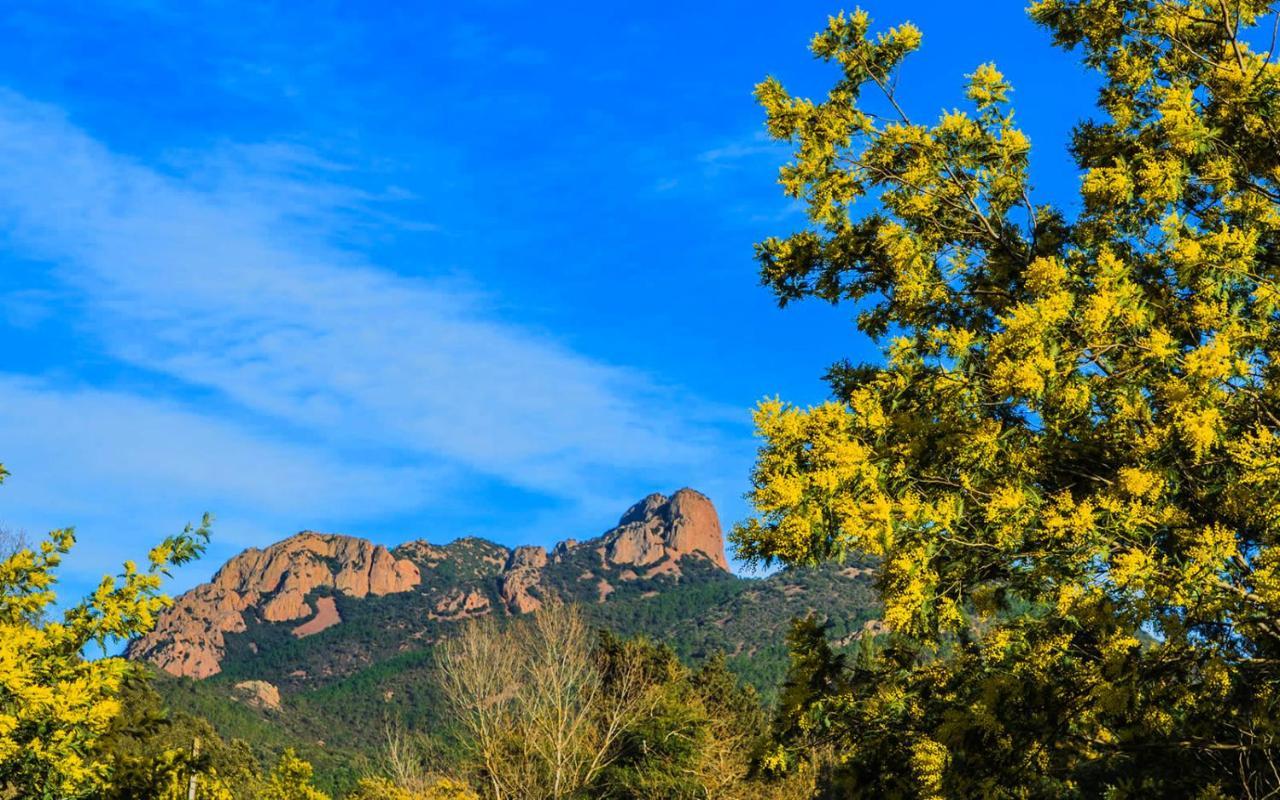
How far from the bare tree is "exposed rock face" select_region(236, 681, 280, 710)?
13061 cm

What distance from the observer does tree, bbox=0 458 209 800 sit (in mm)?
7738

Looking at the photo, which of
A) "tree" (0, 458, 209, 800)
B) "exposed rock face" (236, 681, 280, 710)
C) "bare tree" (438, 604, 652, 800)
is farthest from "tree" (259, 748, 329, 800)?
"exposed rock face" (236, 681, 280, 710)

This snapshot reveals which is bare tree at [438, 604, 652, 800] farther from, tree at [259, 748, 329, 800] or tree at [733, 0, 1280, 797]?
tree at [733, 0, 1280, 797]

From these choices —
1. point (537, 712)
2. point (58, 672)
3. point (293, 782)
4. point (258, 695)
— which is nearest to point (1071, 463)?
point (58, 672)

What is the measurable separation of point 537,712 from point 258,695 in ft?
476

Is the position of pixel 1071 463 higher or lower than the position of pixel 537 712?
lower

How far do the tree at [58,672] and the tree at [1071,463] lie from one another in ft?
16.2

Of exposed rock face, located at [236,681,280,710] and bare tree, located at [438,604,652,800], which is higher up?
exposed rock face, located at [236,681,280,710]

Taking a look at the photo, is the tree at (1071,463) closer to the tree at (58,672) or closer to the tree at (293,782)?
the tree at (58,672)

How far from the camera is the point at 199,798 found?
14383mm

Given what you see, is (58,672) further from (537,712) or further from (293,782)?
(537,712)

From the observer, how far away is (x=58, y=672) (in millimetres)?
8242

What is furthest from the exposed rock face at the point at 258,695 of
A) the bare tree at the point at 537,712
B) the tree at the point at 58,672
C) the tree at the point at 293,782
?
the tree at the point at 58,672

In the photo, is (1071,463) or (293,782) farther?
(293,782)
